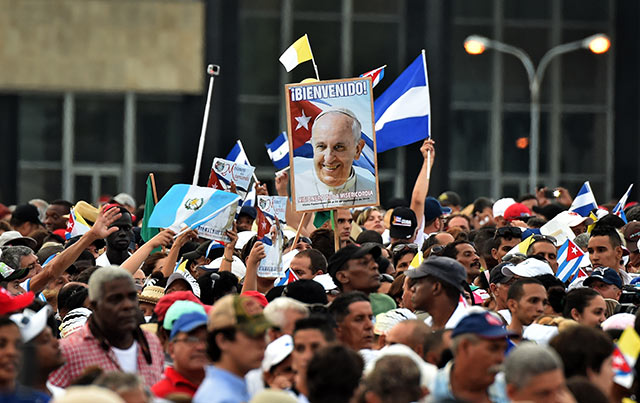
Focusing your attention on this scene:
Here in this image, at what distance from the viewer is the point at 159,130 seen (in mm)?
37594

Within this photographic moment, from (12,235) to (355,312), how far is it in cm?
562

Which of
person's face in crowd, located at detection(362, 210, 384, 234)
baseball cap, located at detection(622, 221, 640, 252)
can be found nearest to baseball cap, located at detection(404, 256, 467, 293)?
baseball cap, located at detection(622, 221, 640, 252)

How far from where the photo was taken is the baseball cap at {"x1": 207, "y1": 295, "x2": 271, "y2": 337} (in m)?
7.30

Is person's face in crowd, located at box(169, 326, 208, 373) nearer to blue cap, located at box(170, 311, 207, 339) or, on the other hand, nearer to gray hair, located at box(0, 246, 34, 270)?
blue cap, located at box(170, 311, 207, 339)

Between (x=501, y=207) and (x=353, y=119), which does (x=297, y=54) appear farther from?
(x=501, y=207)

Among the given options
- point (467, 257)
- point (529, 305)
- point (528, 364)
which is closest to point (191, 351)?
point (528, 364)

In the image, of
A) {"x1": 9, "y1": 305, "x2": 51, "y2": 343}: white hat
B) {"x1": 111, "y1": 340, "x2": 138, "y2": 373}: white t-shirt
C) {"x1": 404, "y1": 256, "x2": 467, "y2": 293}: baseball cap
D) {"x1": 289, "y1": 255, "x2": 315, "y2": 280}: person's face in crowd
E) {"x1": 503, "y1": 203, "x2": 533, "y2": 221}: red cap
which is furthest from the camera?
{"x1": 503, "y1": 203, "x2": 533, "y2": 221}: red cap

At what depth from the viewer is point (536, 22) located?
40344 millimetres

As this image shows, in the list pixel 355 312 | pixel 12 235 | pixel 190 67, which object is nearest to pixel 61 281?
pixel 12 235

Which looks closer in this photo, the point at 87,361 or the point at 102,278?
the point at 87,361

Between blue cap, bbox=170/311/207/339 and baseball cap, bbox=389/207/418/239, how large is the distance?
Answer: 245 inches

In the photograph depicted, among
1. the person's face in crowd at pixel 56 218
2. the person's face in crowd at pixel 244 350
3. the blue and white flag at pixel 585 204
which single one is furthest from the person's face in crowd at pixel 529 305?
the person's face in crowd at pixel 56 218

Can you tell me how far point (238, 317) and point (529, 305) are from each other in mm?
3642

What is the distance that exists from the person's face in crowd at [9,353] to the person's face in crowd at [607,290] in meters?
5.98
